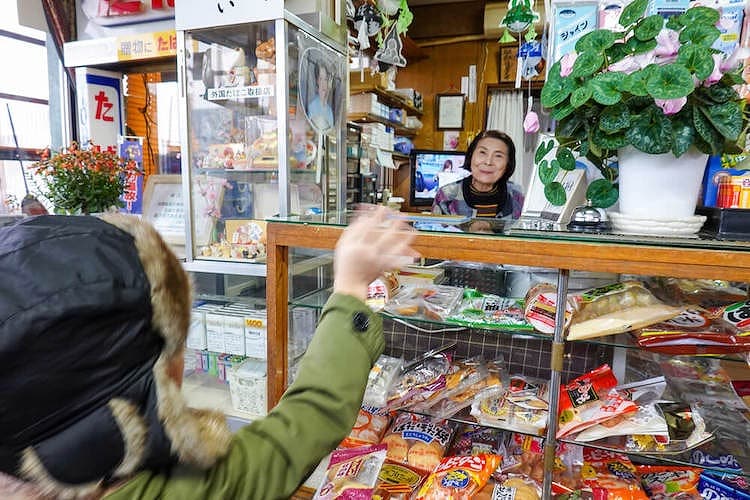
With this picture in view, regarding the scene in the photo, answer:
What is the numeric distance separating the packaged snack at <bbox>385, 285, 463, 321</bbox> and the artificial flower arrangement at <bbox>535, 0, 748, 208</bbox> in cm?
53

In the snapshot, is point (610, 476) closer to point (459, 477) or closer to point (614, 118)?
point (459, 477)

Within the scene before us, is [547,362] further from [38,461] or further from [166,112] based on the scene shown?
[166,112]

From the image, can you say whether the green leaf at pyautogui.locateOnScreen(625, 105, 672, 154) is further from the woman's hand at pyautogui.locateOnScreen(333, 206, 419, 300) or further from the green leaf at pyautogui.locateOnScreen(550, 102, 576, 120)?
the woman's hand at pyautogui.locateOnScreen(333, 206, 419, 300)

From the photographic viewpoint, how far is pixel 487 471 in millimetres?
1248

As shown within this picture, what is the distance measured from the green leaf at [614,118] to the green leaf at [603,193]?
23 cm

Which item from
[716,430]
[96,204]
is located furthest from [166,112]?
[716,430]

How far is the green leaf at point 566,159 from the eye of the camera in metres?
1.21

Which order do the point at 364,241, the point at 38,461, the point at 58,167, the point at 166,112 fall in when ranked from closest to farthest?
the point at 38,461 < the point at 364,241 < the point at 58,167 < the point at 166,112

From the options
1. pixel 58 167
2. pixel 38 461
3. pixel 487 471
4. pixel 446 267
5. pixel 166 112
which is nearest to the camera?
pixel 38 461

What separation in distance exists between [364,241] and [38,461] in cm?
51

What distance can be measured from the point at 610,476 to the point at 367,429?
0.68 meters

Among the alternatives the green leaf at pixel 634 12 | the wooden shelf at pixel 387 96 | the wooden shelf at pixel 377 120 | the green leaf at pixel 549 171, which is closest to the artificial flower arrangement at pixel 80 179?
the green leaf at pixel 549 171

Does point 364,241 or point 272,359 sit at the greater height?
point 364,241

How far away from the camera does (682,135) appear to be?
98 centimetres
